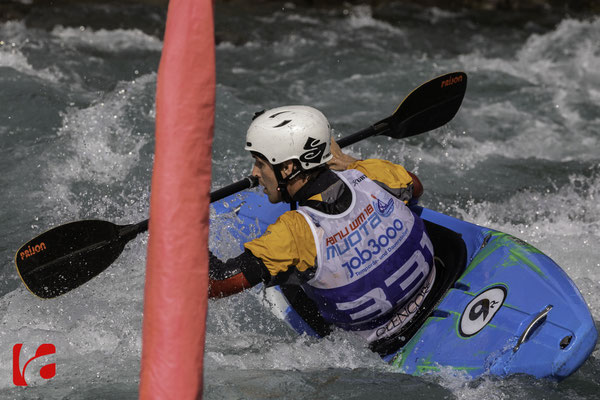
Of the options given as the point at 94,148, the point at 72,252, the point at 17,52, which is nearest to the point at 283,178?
the point at 72,252

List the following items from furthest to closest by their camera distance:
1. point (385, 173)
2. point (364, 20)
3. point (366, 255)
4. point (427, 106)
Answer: point (364, 20) < point (427, 106) < point (385, 173) < point (366, 255)

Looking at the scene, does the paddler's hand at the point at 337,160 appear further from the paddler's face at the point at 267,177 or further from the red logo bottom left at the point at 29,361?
the red logo bottom left at the point at 29,361

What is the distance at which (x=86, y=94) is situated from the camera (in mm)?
6520

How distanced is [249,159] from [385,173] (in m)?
2.46

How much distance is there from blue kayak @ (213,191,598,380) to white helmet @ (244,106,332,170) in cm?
76

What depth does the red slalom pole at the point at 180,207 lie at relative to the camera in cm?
146

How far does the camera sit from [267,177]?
2.93 metres

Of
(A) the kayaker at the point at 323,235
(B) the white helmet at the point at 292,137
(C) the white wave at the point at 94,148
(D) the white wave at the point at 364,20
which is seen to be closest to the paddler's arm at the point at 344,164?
(A) the kayaker at the point at 323,235

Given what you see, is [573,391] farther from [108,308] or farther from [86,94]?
[86,94]

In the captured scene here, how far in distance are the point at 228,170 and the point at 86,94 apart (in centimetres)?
190

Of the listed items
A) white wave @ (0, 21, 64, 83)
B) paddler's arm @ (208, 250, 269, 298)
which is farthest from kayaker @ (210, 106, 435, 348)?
white wave @ (0, 21, 64, 83)

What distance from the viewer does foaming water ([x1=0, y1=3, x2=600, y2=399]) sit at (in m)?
3.15

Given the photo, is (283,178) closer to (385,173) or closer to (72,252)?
(385,173)

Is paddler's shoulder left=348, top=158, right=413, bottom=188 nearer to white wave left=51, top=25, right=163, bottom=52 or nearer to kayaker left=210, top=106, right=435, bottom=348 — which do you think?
kayaker left=210, top=106, right=435, bottom=348
